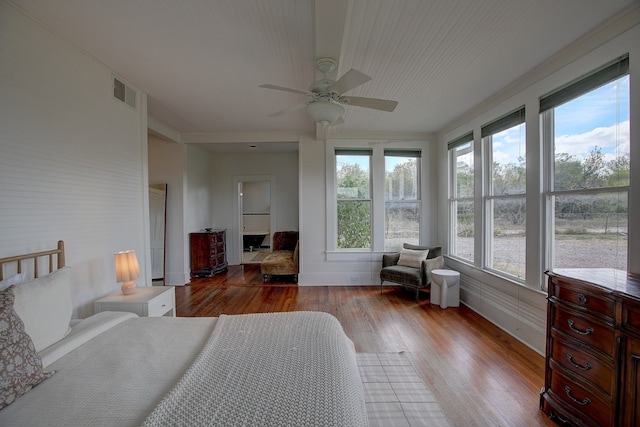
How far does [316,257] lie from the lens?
4746 millimetres

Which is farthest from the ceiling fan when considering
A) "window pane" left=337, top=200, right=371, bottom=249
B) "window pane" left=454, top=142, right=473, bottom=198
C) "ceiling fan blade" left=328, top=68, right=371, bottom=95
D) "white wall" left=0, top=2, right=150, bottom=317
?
"window pane" left=337, top=200, right=371, bottom=249

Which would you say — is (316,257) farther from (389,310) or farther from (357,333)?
(357,333)

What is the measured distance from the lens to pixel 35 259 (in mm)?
1850

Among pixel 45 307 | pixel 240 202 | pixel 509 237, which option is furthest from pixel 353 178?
pixel 45 307

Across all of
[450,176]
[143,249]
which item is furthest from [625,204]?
[143,249]

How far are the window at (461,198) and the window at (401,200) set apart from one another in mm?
601

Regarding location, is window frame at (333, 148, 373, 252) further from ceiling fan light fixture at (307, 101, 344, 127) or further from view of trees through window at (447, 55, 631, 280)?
ceiling fan light fixture at (307, 101, 344, 127)

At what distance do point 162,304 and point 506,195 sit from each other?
12.8 ft

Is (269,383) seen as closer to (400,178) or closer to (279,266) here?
(279,266)

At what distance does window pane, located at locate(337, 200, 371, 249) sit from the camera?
4.80m

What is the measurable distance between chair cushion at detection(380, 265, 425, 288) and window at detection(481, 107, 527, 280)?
91 centimetres

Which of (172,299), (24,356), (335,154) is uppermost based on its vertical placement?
(335,154)

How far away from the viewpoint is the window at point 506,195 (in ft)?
9.44

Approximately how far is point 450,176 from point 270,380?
165 inches
